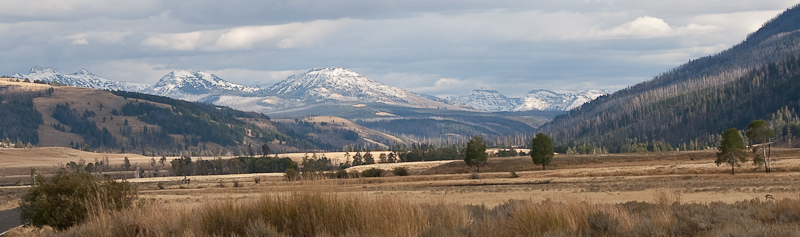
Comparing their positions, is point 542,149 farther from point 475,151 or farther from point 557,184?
point 557,184

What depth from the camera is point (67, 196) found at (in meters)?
24.0

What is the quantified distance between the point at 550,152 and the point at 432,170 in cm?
2181

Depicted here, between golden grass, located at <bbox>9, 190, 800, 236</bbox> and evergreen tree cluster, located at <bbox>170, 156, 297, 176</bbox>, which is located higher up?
evergreen tree cluster, located at <bbox>170, 156, 297, 176</bbox>

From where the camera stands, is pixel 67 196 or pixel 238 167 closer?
pixel 67 196

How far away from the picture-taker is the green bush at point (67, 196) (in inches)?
924

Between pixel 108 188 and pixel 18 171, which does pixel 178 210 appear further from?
pixel 18 171

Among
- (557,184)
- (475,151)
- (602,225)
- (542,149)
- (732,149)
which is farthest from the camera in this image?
(475,151)

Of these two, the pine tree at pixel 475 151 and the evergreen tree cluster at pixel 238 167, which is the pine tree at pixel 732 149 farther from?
the evergreen tree cluster at pixel 238 167

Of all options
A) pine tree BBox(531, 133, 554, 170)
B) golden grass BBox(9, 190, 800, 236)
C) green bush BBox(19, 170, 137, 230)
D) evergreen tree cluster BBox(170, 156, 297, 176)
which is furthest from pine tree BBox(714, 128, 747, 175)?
→ evergreen tree cluster BBox(170, 156, 297, 176)

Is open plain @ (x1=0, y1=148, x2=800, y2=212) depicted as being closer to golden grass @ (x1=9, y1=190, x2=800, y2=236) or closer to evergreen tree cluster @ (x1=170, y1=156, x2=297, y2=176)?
golden grass @ (x1=9, y1=190, x2=800, y2=236)

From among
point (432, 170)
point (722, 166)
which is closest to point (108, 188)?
point (722, 166)

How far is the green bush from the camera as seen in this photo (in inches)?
924

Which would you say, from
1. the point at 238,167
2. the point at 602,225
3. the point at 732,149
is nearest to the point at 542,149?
the point at 732,149

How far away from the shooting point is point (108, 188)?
24297 mm
